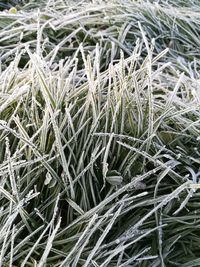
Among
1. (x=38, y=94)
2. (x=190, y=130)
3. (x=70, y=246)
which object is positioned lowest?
(x=70, y=246)

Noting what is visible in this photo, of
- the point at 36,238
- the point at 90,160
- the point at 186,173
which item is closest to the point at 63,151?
the point at 90,160

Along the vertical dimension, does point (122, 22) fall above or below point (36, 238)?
above

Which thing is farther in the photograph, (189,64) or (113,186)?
(189,64)

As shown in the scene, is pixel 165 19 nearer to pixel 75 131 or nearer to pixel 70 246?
pixel 75 131

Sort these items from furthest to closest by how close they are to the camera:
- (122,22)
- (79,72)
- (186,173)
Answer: (122,22), (79,72), (186,173)

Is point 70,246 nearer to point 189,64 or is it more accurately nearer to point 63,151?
point 63,151

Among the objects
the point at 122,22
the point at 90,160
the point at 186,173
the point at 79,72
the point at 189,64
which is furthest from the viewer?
the point at 122,22
